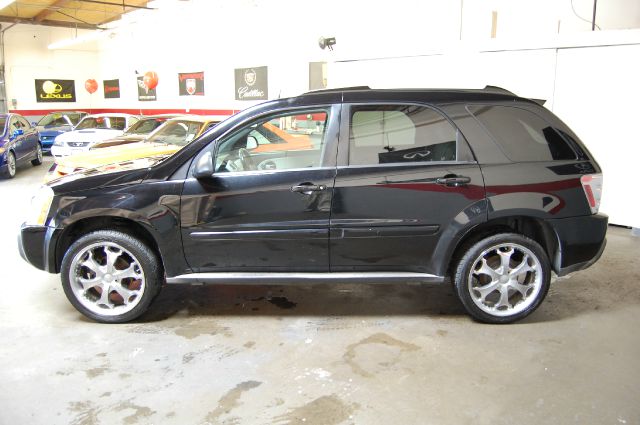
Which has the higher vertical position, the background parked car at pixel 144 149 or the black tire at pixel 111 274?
the background parked car at pixel 144 149

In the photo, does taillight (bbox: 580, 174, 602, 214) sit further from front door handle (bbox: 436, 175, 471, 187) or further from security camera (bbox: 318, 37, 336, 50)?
security camera (bbox: 318, 37, 336, 50)

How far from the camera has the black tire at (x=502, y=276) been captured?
360cm

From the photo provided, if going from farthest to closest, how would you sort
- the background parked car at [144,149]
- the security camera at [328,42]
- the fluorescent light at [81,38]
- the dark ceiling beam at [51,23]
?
the dark ceiling beam at [51,23] < the fluorescent light at [81,38] < the security camera at [328,42] < the background parked car at [144,149]

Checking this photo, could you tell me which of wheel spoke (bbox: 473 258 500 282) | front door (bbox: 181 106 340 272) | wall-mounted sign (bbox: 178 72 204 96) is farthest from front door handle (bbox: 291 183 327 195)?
wall-mounted sign (bbox: 178 72 204 96)

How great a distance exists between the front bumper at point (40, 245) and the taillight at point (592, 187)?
367 centimetres

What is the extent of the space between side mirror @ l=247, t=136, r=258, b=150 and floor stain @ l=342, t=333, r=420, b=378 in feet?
5.01

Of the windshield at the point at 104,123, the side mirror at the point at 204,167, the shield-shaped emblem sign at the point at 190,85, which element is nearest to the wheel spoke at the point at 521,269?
the side mirror at the point at 204,167

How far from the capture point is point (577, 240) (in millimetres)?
3625

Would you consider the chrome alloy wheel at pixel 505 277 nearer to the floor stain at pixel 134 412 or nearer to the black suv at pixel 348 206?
the black suv at pixel 348 206

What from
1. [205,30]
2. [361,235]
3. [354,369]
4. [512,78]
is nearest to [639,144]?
[512,78]

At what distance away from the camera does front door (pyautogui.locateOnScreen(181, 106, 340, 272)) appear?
11.5ft

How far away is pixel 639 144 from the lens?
6.20 m

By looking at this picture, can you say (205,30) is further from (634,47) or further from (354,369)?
(354,369)

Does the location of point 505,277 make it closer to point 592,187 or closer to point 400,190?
point 592,187
